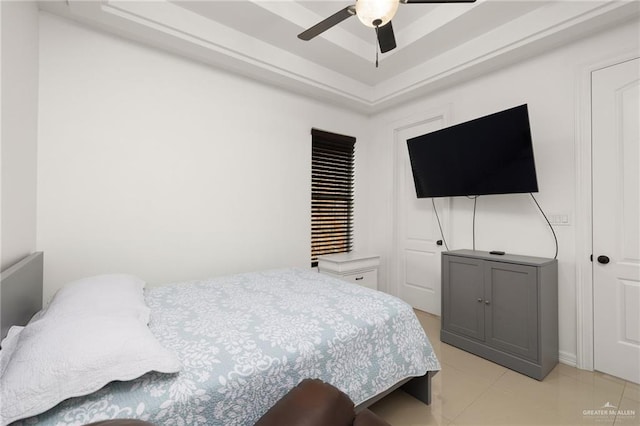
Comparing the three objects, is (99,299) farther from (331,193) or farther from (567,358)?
(567,358)

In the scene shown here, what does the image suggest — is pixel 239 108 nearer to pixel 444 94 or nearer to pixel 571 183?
pixel 444 94

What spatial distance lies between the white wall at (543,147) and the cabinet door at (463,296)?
476mm

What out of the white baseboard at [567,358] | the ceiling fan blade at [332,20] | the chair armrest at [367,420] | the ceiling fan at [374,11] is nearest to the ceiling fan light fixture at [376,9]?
the ceiling fan at [374,11]

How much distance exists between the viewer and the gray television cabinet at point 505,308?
2.23 metres

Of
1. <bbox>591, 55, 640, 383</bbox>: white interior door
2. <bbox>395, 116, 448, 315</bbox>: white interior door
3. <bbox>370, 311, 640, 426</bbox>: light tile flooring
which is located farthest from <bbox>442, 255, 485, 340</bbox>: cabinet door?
<bbox>591, 55, 640, 383</bbox>: white interior door

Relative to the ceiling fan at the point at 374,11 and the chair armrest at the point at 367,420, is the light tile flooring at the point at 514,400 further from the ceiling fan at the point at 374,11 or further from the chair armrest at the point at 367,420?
the ceiling fan at the point at 374,11

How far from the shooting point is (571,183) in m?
2.40

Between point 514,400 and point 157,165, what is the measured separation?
10.8 feet

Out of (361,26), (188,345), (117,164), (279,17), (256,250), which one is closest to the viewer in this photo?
(188,345)

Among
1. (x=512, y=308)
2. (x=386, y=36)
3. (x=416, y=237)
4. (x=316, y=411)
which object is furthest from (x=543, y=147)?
(x=316, y=411)

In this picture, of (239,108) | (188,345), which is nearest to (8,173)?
(188,345)

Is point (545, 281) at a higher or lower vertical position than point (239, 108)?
lower

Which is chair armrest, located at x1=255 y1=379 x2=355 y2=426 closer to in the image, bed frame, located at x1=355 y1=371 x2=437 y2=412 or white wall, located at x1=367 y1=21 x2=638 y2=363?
bed frame, located at x1=355 y1=371 x2=437 y2=412

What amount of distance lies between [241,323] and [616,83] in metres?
3.20
